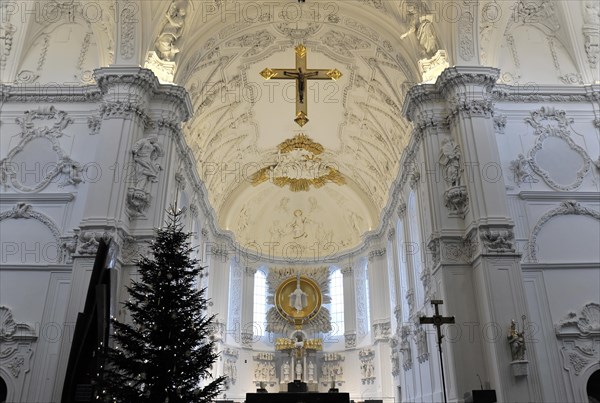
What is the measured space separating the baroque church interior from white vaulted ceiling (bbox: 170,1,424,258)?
110mm

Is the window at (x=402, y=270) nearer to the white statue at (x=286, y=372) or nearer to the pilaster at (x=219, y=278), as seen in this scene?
the pilaster at (x=219, y=278)

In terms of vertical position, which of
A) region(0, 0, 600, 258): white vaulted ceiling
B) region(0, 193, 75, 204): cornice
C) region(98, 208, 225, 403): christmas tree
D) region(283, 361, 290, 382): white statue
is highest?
region(0, 0, 600, 258): white vaulted ceiling

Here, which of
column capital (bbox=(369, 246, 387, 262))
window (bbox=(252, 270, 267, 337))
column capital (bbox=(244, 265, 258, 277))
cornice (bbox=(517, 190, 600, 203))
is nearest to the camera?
cornice (bbox=(517, 190, 600, 203))

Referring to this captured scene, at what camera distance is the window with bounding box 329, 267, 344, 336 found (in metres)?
28.1

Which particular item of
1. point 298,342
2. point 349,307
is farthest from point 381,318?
point 298,342

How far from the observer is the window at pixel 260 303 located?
2789 centimetres

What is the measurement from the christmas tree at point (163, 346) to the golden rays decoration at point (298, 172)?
641 inches

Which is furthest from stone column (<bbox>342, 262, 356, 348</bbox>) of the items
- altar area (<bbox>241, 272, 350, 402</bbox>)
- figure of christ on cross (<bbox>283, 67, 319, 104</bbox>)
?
figure of christ on cross (<bbox>283, 67, 319, 104</bbox>)

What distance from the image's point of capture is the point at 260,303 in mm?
28781

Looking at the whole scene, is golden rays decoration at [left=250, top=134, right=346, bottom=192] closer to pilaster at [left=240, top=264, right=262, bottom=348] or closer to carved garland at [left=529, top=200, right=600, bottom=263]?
pilaster at [left=240, top=264, right=262, bottom=348]

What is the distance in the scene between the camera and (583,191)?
45.9 feet

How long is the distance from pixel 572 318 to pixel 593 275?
130 centimetres

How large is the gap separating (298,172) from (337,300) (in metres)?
7.70

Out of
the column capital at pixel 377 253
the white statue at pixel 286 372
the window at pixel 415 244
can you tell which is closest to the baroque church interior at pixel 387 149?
the window at pixel 415 244
